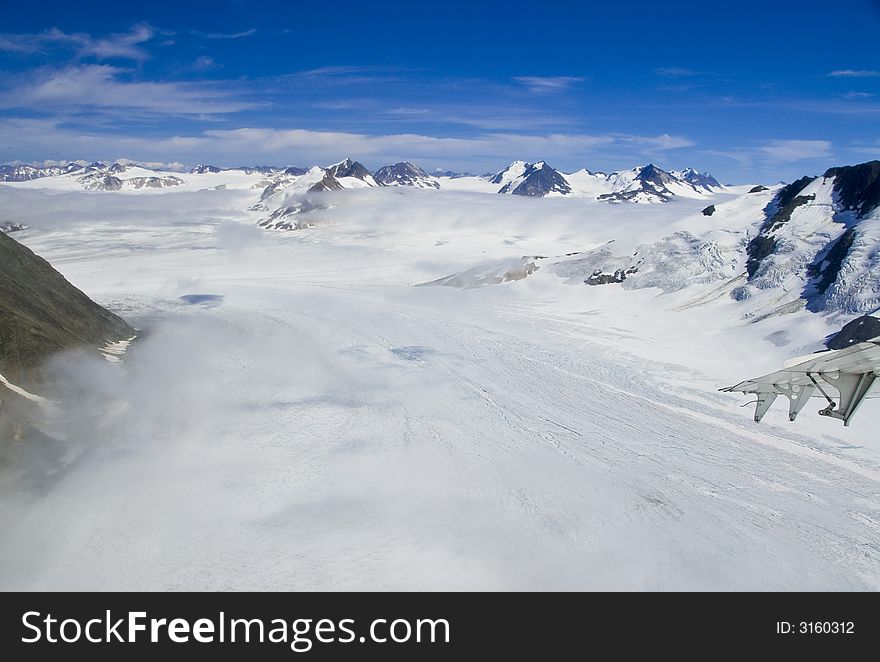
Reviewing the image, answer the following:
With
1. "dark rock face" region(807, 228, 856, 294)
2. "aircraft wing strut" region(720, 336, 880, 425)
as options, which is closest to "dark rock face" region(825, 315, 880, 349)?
"dark rock face" region(807, 228, 856, 294)

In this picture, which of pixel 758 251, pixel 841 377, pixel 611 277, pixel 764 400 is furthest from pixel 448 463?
pixel 758 251

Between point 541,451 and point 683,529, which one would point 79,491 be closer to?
point 541,451

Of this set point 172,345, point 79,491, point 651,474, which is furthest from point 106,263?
point 651,474

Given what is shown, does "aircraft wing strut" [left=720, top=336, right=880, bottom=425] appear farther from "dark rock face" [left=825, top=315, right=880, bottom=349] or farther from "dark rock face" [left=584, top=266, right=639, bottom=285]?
"dark rock face" [left=584, top=266, right=639, bottom=285]

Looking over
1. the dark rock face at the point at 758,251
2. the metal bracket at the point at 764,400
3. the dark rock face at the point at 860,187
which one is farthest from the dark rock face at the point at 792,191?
the metal bracket at the point at 764,400

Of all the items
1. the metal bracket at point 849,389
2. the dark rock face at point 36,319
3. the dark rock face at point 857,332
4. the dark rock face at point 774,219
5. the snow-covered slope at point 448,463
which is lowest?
the snow-covered slope at point 448,463

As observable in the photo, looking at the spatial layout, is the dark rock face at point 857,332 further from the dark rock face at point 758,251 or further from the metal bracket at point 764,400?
the metal bracket at point 764,400
